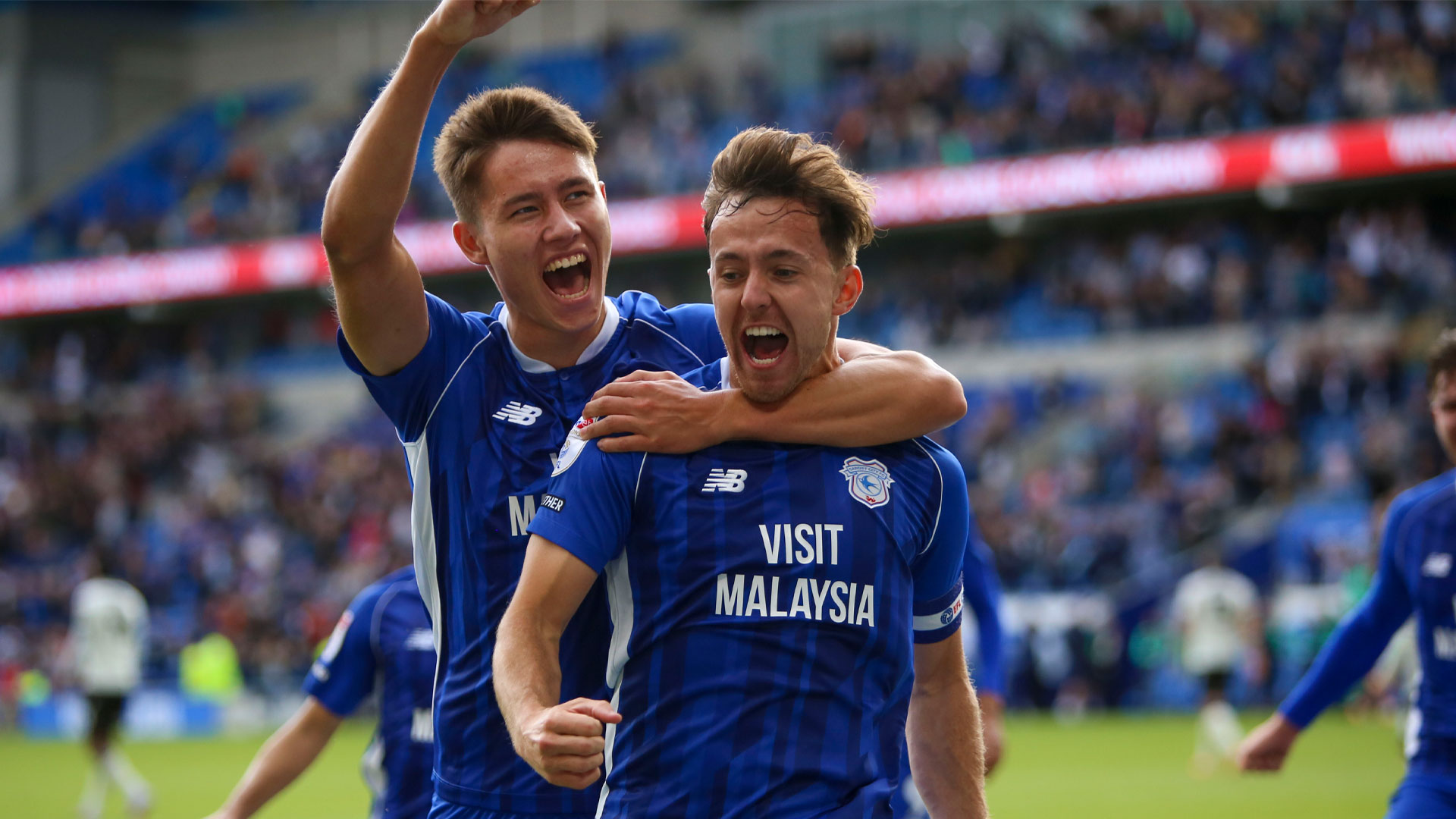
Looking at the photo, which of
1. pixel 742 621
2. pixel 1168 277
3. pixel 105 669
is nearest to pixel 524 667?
pixel 742 621

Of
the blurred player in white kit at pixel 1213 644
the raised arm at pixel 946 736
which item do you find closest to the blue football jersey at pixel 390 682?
the raised arm at pixel 946 736

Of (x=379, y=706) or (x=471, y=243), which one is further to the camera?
(x=379, y=706)

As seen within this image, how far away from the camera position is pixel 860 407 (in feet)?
10.4

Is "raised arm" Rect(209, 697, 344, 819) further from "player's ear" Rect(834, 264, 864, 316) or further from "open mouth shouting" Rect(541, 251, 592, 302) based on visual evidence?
"player's ear" Rect(834, 264, 864, 316)

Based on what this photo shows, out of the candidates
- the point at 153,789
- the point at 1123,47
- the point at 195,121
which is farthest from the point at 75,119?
the point at 153,789

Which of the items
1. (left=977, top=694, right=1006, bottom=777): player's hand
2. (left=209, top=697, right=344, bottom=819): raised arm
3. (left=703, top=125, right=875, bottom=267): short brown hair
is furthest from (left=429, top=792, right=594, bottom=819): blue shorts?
(left=977, top=694, right=1006, bottom=777): player's hand

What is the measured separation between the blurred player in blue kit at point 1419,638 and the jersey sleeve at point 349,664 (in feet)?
9.88

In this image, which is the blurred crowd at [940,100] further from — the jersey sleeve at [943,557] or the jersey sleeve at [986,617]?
the jersey sleeve at [943,557]

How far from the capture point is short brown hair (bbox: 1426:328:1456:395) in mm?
5246

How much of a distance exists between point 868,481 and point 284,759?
114 inches

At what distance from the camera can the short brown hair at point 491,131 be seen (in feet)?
12.0

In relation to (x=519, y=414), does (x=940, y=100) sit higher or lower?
higher

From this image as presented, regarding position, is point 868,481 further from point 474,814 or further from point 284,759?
point 284,759

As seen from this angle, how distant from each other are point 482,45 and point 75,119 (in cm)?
1242
